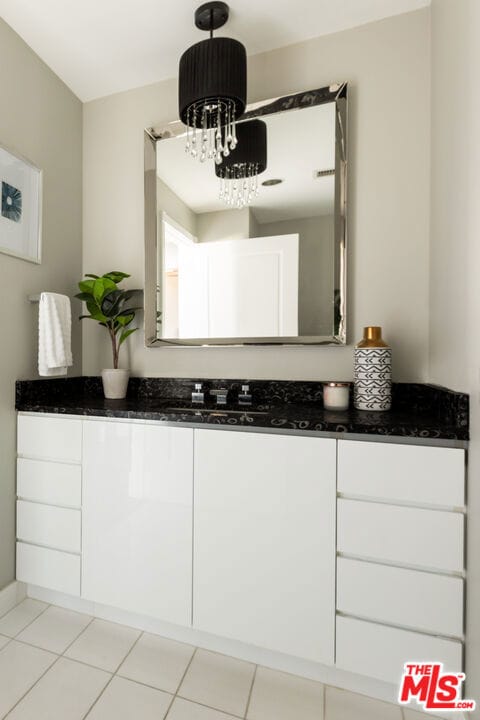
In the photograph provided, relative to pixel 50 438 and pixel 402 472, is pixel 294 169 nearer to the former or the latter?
pixel 402 472

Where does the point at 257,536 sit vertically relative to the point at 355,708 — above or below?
above

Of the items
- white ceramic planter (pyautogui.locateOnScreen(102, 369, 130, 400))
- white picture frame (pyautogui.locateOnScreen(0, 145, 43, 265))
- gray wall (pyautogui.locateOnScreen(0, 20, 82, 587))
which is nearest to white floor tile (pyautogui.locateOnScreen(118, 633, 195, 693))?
gray wall (pyautogui.locateOnScreen(0, 20, 82, 587))

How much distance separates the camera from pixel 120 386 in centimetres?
174

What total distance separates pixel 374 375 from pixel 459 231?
55 cm

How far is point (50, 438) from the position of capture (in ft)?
4.95

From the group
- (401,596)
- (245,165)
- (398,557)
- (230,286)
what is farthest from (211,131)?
(401,596)

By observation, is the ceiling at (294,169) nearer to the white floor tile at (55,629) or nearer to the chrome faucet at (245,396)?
the chrome faucet at (245,396)

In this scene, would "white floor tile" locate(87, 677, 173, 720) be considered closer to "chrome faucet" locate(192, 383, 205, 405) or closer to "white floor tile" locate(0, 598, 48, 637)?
"white floor tile" locate(0, 598, 48, 637)

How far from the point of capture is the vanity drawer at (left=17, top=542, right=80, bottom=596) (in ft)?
4.83

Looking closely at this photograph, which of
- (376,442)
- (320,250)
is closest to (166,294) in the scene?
(320,250)

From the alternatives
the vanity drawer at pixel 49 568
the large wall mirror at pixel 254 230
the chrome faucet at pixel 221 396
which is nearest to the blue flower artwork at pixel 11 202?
the large wall mirror at pixel 254 230

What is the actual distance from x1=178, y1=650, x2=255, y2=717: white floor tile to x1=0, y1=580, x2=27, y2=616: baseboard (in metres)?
0.84

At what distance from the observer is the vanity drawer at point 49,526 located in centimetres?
147

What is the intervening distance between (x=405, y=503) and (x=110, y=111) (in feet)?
7.52
